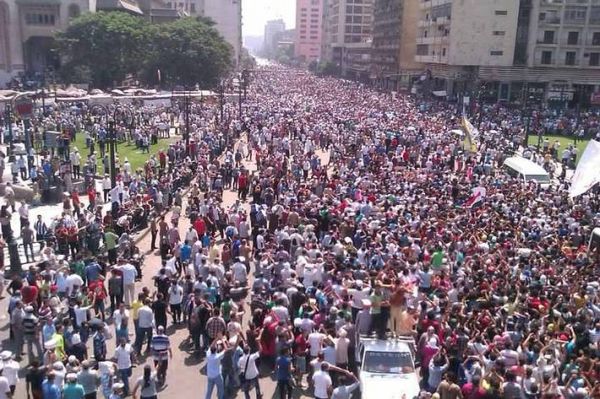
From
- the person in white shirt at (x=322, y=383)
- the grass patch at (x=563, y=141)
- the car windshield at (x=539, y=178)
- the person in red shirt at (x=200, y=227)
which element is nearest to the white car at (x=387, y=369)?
the person in white shirt at (x=322, y=383)

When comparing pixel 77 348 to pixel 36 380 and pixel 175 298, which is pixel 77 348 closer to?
pixel 36 380

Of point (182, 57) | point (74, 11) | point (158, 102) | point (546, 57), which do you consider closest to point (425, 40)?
point (546, 57)

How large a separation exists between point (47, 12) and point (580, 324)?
3418 inches

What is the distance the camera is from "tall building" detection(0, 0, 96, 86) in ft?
267

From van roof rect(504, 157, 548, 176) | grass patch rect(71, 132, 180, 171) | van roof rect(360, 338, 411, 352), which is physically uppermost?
van roof rect(504, 157, 548, 176)

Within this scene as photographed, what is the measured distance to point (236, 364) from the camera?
431 inches

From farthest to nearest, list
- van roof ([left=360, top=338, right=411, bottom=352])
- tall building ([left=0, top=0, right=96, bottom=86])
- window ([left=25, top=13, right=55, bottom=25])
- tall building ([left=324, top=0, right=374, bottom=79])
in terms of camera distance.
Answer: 1. tall building ([left=324, top=0, right=374, bottom=79])
2. window ([left=25, top=13, right=55, bottom=25])
3. tall building ([left=0, top=0, right=96, bottom=86])
4. van roof ([left=360, top=338, right=411, bottom=352])

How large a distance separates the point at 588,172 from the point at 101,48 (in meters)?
63.7

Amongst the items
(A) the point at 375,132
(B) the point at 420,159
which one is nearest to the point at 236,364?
(B) the point at 420,159

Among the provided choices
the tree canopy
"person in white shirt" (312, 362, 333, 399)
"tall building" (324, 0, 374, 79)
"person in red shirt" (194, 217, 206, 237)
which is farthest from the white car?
"tall building" (324, 0, 374, 79)

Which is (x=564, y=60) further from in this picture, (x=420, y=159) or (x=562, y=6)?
(x=420, y=159)

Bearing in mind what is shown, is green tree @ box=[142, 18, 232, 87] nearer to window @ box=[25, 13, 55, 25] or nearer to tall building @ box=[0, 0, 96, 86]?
tall building @ box=[0, 0, 96, 86]

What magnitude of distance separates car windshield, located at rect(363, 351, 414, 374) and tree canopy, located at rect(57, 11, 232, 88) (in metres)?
68.2

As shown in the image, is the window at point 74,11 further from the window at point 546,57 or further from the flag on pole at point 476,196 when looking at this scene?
the flag on pole at point 476,196
